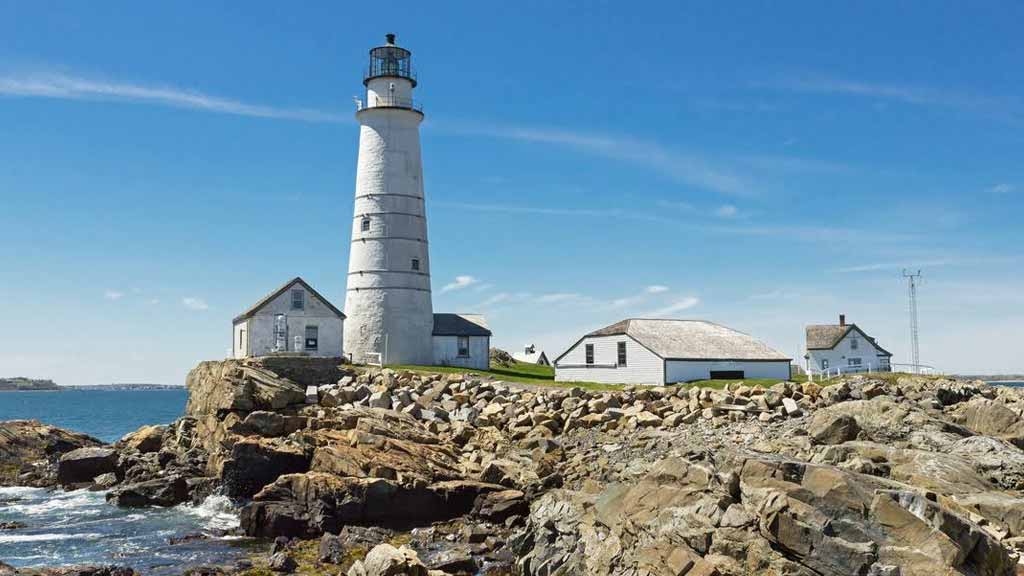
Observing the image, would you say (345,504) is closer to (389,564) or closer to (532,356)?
(389,564)

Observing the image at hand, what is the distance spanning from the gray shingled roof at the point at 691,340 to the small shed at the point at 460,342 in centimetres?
823

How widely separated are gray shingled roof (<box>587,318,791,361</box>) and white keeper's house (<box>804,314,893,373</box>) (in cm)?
1554

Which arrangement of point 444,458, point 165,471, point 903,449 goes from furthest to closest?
point 165,471 → point 444,458 → point 903,449

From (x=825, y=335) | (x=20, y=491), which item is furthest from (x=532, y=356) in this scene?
(x=20, y=491)

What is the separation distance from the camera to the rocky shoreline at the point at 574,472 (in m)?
11.8

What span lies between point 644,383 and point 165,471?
2016cm

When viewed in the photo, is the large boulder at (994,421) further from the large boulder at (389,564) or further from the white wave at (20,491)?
the white wave at (20,491)

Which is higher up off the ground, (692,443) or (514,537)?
(692,443)

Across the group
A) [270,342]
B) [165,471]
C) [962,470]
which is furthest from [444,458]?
[270,342]

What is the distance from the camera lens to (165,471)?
27.5 metres

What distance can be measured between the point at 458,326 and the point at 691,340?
13.7 m

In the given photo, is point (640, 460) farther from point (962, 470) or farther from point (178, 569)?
point (178, 569)

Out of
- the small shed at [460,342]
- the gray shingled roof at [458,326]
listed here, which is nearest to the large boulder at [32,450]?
the small shed at [460,342]

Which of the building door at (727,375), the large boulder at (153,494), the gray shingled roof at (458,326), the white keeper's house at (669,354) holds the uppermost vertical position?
the gray shingled roof at (458,326)
